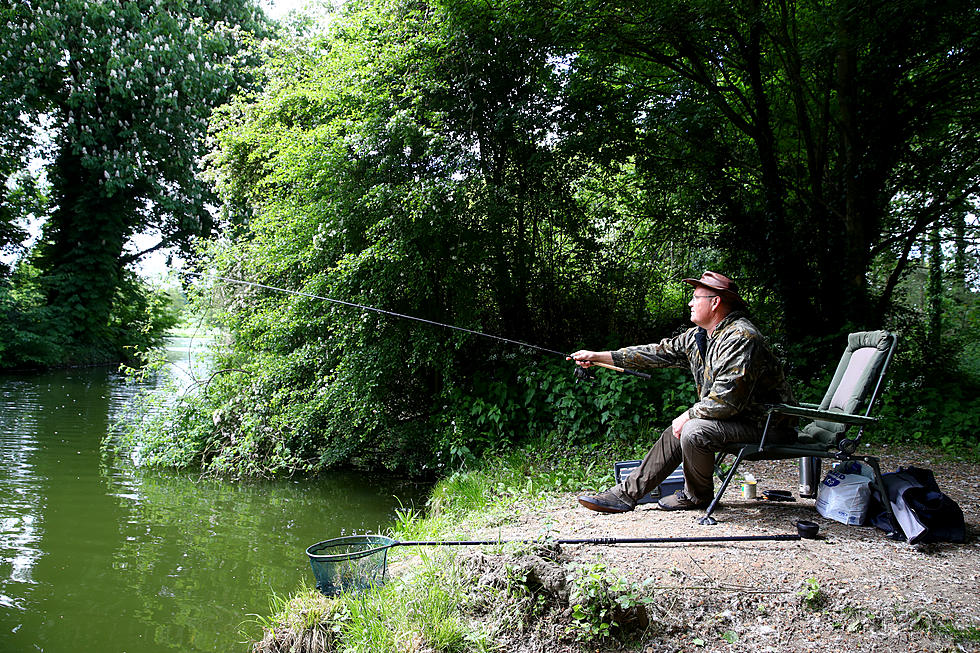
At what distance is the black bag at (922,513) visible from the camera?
3604 mm

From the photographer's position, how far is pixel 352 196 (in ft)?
24.6

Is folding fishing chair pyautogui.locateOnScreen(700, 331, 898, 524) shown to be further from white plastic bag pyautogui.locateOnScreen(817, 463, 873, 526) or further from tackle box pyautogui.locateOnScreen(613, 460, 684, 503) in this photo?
tackle box pyautogui.locateOnScreen(613, 460, 684, 503)

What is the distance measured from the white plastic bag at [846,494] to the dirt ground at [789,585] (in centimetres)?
8

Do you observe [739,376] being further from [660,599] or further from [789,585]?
[660,599]

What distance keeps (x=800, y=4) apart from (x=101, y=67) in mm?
18120

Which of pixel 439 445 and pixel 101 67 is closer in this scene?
pixel 439 445

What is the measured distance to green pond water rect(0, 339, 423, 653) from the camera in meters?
4.22

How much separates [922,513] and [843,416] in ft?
2.11

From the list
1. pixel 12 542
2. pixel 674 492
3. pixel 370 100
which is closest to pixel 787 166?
pixel 370 100

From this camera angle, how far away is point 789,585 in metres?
3.07

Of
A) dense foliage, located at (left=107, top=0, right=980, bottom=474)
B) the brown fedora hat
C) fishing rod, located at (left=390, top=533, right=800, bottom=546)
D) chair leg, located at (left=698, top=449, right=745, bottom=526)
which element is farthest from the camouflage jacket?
dense foliage, located at (left=107, top=0, right=980, bottom=474)

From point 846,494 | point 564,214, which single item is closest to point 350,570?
point 846,494

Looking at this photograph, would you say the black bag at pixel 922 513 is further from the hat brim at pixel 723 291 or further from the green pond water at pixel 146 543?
the green pond water at pixel 146 543

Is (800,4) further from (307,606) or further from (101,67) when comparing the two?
(101,67)
